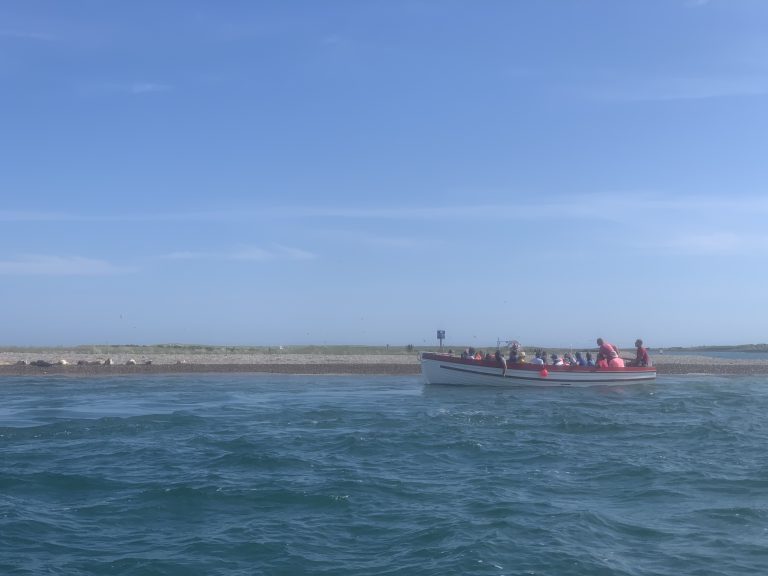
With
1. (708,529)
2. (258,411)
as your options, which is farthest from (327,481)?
(258,411)

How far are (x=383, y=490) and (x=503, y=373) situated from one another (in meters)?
20.1

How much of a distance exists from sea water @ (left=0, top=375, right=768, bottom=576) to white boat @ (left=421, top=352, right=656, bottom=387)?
758 cm

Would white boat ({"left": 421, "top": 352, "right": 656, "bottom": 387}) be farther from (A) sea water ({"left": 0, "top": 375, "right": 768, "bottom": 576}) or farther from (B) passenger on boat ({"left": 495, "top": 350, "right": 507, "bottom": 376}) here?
(A) sea water ({"left": 0, "top": 375, "right": 768, "bottom": 576})

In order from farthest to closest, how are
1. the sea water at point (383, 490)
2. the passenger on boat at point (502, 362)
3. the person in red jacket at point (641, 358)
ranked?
the person in red jacket at point (641, 358) → the passenger on boat at point (502, 362) → the sea water at point (383, 490)

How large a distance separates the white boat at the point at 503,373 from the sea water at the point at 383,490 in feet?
24.9

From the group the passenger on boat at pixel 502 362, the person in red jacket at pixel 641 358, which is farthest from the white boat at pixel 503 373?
the person in red jacket at pixel 641 358

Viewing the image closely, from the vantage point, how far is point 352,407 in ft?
82.9

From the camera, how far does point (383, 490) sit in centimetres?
1313

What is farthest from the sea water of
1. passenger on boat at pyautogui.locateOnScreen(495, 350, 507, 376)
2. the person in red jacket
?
the person in red jacket

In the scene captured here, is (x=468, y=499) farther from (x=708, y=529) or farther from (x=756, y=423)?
(x=756, y=423)

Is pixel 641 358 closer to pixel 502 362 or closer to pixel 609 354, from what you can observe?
pixel 609 354

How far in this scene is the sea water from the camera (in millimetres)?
9719

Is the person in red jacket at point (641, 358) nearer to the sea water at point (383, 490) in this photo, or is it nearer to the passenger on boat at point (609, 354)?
the passenger on boat at point (609, 354)

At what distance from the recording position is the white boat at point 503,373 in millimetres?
32562
